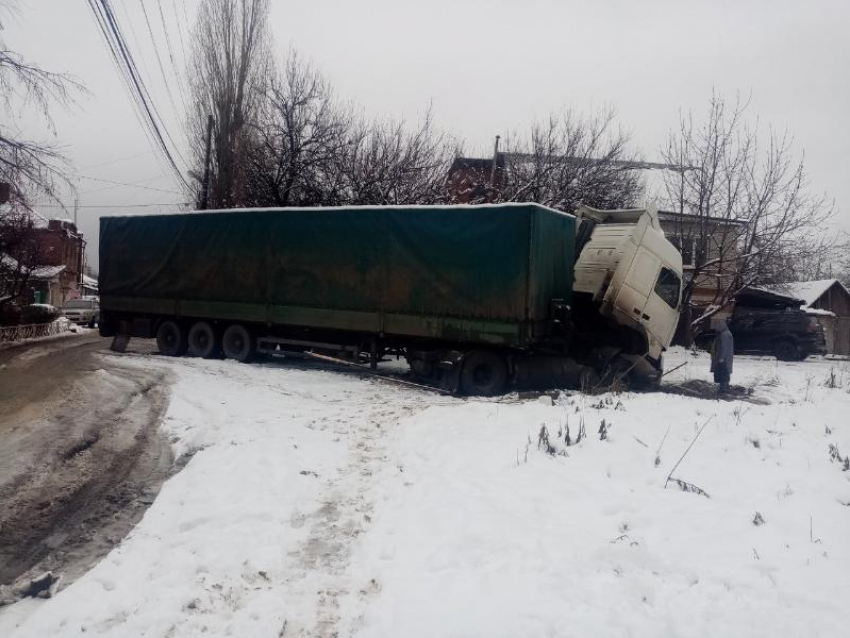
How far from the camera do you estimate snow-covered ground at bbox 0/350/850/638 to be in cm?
341

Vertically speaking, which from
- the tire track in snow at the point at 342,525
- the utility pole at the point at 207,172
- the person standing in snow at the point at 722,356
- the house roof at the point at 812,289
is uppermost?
the utility pole at the point at 207,172

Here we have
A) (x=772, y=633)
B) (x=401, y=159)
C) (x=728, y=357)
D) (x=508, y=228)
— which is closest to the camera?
(x=772, y=633)

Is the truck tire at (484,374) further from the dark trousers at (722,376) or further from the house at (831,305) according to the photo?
the house at (831,305)

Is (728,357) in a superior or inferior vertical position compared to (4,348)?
superior

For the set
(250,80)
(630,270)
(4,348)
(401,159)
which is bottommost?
(4,348)

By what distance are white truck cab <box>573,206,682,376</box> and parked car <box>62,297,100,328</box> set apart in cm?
3316

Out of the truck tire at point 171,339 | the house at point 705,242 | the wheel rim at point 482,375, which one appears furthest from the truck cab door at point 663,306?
the truck tire at point 171,339

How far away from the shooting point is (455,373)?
11.4 m

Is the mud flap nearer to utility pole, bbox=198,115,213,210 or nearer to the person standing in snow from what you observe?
the person standing in snow

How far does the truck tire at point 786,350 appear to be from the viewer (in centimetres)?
2359

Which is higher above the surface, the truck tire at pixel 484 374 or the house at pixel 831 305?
the house at pixel 831 305

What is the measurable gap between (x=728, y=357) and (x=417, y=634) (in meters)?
11.2

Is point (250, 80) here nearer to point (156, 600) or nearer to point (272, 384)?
point (272, 384)

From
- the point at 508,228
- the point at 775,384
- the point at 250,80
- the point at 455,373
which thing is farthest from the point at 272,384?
the point at 250,80
